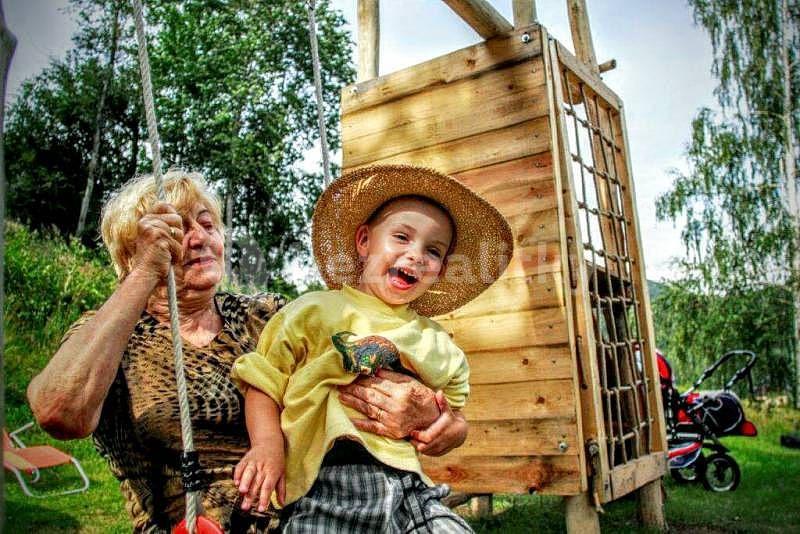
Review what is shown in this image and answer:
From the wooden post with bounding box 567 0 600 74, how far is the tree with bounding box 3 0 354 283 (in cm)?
1741

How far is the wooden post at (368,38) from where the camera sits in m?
4.64

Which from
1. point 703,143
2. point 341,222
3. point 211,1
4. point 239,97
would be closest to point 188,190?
point 341,222

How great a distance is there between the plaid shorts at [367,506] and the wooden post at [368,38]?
11.2 feet

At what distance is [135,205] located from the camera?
2252mm

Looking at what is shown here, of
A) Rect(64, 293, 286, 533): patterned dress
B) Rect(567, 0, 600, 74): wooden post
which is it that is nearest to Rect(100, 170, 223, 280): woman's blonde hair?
Rect(64, 293, 286, 533): patterned dress

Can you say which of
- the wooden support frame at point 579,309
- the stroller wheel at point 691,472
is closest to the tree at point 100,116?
the stroller wheel at point 691,472

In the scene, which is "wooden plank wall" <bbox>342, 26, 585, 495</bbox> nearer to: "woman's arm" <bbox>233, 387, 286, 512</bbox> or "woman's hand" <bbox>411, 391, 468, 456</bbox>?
"woman's hand" <bbox>411, 391, 468, 456</bbox>

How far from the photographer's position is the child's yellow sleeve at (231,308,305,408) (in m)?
1.74

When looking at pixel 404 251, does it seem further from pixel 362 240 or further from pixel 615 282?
pixel 615 282

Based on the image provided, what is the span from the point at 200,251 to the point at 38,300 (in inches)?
310

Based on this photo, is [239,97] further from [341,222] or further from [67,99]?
[341,222]

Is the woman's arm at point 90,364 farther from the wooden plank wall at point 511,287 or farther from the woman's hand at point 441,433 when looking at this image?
the wooden plank wall at point 511,287

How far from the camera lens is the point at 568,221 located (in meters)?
3.81

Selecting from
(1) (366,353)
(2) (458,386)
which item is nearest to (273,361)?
(1) (366,353)
